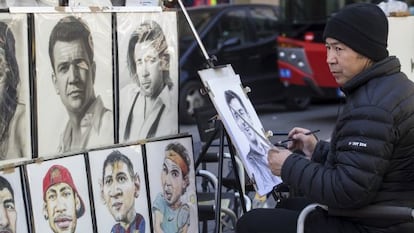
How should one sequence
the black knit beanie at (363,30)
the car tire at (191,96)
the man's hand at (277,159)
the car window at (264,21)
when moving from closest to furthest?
the black knit beanie at (363,30)
the man's hand at (277,159)
the car tire at (191,96)
the car window at (264,21)

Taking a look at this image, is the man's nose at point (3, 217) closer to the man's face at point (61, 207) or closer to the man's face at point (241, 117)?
the man's face at point (61, 207)

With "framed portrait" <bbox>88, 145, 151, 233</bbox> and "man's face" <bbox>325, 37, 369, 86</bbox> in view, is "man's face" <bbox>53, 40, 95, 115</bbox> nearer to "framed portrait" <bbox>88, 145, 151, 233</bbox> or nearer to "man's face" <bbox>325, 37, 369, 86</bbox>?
"framed portrait" <bbox>88, 145, 151, 233</bbox>

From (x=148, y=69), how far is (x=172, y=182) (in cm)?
53

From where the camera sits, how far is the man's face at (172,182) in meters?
3.37

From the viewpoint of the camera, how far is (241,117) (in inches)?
132

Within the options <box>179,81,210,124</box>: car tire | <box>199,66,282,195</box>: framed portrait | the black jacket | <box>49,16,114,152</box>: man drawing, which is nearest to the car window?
<box>179,81,210,124</box>: car tire

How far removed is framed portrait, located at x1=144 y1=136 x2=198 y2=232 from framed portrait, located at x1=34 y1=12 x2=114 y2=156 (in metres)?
0.27

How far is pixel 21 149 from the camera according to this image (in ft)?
9.27

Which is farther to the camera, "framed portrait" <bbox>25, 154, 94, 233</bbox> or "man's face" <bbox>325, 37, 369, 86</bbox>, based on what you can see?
"framed portrait" <bbox>25, 154, 94, 233</bbox>

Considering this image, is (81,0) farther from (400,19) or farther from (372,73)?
(400,19)

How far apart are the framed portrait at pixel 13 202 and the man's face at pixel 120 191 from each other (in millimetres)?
386

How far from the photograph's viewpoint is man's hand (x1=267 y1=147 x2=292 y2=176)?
9.30 ft

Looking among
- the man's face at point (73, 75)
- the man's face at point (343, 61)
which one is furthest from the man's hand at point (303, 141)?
the man's face at point (73, 75)

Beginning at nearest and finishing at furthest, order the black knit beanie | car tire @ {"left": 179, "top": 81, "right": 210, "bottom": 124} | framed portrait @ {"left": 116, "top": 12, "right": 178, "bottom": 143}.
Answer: the black knit beanie
framed portrait @ {"left": 116, "top": 12, "right": 178, "bottom": 143}
car tire @ {"left": 179, "top": 81, "right": 210, "bottom": 124}
